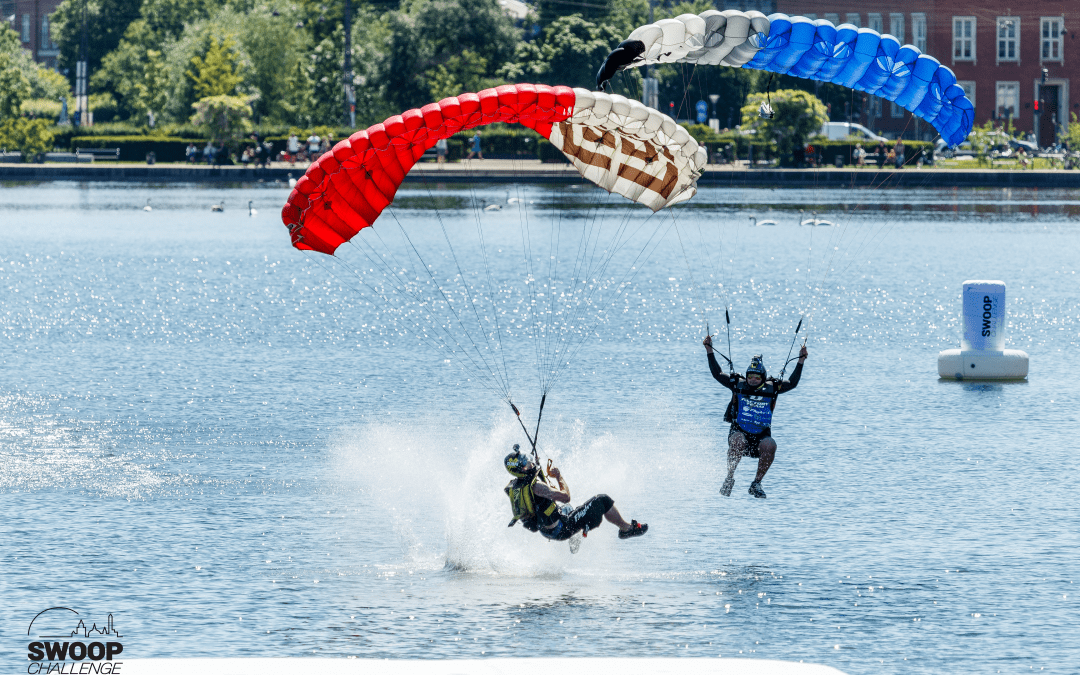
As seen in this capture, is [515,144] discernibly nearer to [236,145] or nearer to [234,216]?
[236,145]

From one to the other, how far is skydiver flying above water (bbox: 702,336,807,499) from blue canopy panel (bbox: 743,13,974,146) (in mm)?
4021

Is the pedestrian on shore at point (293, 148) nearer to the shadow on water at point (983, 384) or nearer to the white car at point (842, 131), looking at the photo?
the white car at point (842, 131)

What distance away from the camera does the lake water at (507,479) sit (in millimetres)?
18109

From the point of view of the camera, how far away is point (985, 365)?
114 ft

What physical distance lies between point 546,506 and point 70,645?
573 cm

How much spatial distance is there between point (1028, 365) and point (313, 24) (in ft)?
284

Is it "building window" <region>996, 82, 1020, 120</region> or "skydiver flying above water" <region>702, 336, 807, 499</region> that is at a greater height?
"building window" <region>996, 82, 1020, 120</region>

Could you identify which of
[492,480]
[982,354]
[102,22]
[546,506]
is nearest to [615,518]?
[546,506]

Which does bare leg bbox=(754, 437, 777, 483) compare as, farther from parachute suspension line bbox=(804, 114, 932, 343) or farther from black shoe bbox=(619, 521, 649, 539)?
parachute suspension line bbox=(804, 114, 932, 343)

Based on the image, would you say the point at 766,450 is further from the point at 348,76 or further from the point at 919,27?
the point at 919,27

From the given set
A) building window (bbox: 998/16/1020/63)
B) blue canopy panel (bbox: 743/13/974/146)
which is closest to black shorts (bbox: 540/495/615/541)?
blue canopy panel (bbox: 743/13/974/146)

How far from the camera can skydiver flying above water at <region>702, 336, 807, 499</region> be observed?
793 inches

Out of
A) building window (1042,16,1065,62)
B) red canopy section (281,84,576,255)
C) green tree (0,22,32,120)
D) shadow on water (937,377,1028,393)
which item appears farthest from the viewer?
building window (1042,16,1065,62)

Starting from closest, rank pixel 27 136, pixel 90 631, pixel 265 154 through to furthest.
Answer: pixel 90 631 → pixel 265 154 → pixel 27 136
